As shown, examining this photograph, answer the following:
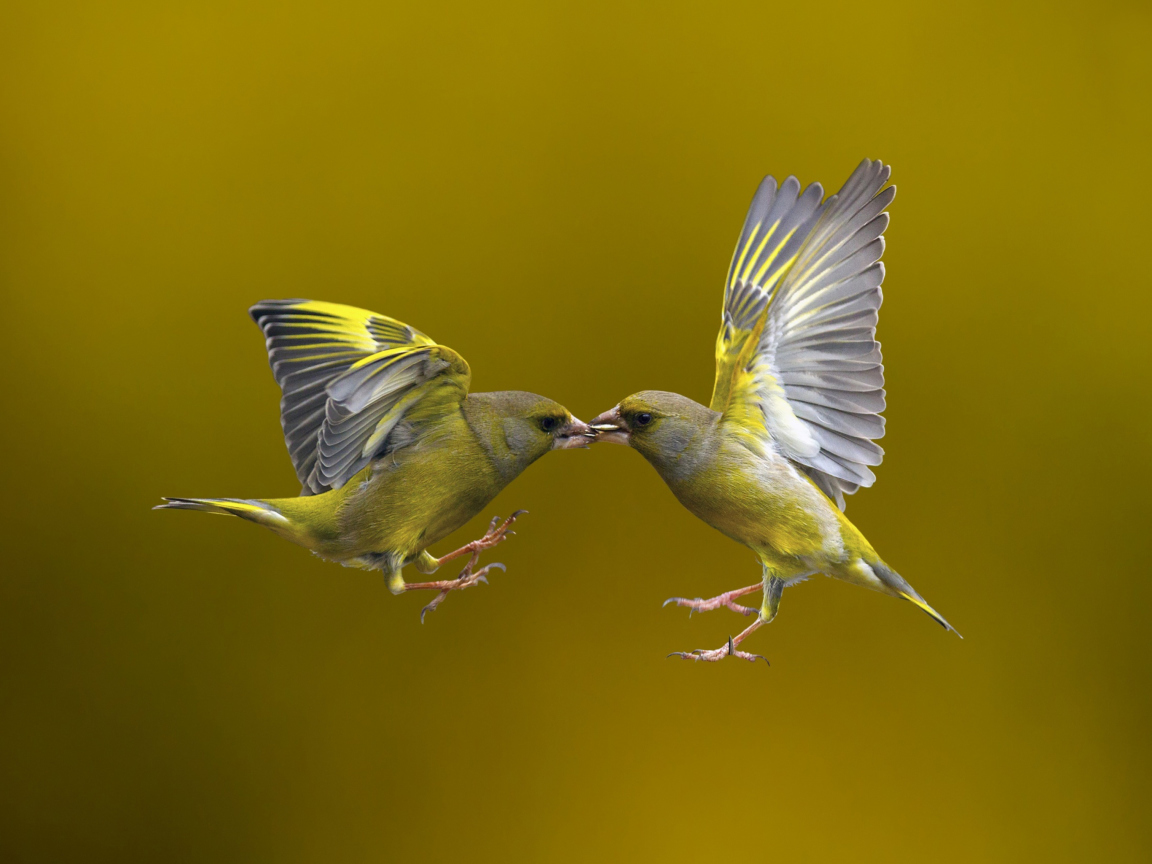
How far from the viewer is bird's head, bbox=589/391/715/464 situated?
5.82ft

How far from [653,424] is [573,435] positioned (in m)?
0.15

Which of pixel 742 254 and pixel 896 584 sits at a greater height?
pixel 742 254

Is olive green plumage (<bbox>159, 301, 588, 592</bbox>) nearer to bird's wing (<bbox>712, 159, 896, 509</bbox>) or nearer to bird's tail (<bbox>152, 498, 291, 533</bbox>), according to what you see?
bird's tail (<bbox>152, 498, 291, 533</bbox>)

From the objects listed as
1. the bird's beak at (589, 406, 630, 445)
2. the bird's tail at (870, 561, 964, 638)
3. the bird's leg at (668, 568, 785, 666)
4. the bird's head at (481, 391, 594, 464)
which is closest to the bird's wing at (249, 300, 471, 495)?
the bird's head at (481, 391, 594, 464)

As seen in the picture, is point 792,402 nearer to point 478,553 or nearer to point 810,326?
point 810,326

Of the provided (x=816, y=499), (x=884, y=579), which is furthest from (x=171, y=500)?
(x=884, y=579)

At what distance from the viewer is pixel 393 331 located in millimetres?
1817

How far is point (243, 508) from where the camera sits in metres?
1.77

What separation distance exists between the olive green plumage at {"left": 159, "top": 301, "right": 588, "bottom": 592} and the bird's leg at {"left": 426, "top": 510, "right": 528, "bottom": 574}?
0.44 feet

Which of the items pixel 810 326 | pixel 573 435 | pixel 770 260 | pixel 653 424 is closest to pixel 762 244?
pixel 770 260

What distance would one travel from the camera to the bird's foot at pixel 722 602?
1944mm

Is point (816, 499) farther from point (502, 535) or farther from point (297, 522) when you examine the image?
point (297, 522)

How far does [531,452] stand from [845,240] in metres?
0.74

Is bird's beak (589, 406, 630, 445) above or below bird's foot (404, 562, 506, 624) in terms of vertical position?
above
